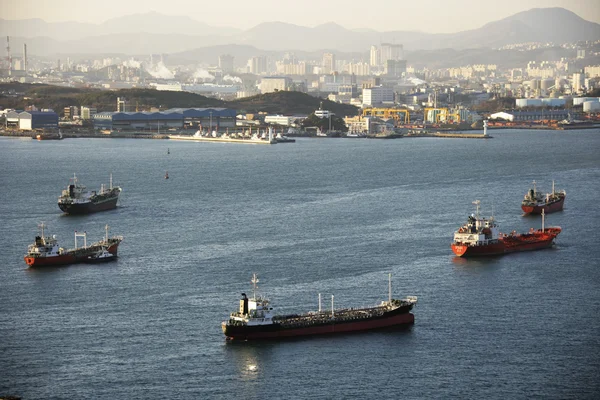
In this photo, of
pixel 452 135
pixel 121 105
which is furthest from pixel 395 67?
pixel 452 135

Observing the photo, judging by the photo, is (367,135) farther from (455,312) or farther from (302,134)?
(455,312)

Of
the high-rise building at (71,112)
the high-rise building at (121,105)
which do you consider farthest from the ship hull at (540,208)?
the high-rise building at (121,105)

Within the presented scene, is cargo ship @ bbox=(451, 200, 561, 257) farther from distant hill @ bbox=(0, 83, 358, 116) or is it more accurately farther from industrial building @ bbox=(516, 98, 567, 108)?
industrial building @ bbox=(516, 98, 567, 108)

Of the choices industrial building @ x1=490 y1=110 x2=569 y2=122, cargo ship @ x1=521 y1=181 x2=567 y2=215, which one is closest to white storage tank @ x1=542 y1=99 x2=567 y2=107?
industrial building @ x1=490 y1=110 x2=569 y2=122

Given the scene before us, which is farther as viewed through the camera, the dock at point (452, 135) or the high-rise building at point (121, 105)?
the high-rise building at point (121, 105)

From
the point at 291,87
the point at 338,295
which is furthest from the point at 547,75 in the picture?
the point at 338,295

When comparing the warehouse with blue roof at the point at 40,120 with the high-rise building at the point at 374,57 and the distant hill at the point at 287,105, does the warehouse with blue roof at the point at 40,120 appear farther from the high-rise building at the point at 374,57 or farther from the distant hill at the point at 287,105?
the high-rise building at the point at 374,57
